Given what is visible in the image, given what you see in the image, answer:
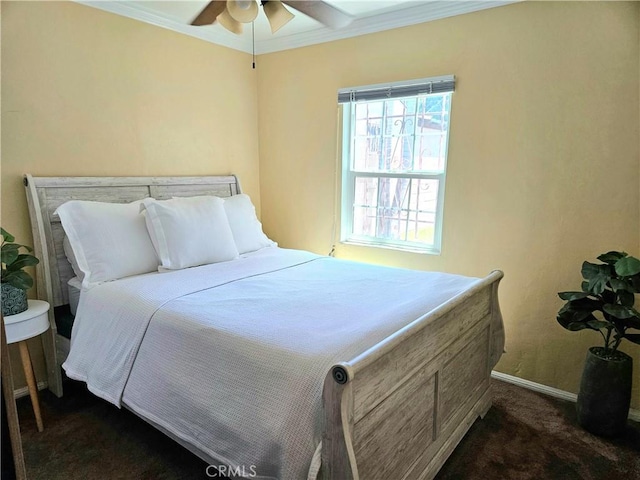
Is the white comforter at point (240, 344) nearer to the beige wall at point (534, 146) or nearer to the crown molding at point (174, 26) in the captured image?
the beige wall at point (534, 146)

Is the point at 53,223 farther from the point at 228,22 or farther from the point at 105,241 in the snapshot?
the point at 228,22

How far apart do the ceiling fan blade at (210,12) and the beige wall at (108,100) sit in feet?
3.31

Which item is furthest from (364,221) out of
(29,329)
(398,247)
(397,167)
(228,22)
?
(29,329)

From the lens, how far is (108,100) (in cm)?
285

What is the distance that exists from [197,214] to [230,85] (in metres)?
1.51

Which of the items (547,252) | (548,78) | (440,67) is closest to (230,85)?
(440,67)

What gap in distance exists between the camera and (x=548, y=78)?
99.5 inches

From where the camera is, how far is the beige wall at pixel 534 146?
2359 mm

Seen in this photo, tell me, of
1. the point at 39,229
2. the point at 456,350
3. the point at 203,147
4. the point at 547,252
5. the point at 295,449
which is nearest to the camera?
the point at 295,449

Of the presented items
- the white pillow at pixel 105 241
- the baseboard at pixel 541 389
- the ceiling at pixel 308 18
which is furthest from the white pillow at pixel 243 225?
the baseboard at pixel 541 389

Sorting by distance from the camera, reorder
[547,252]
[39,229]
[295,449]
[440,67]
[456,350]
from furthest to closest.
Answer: [440,67] → [547,252] → [39,229] → [456,350] → [295,449]

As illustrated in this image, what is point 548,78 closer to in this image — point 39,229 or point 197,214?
point 197,214

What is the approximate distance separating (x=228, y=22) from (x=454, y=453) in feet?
8.34

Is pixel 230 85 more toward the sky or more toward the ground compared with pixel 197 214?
more toward the sky
